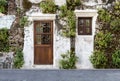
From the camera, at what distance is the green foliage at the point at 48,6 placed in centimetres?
1345

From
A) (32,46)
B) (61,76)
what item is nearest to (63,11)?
(32,46)

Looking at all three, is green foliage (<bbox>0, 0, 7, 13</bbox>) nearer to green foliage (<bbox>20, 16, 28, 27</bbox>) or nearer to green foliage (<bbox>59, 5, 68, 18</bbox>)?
green foliage (<bbox>20, 16, 28, 27</bbox>)

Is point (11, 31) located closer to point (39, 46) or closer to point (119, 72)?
point (39, 46)

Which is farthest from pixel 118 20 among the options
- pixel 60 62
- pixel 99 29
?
pixel 60 62

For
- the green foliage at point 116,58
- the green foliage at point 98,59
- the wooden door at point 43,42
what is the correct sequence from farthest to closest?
the wooden door at point 43,42 → the green foliage at point 98,59 → the green foliage at point 116,58

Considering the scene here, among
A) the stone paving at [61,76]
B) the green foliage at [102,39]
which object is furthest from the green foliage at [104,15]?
the stone paving at [61,76]

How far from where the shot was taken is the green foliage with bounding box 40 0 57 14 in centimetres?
1345

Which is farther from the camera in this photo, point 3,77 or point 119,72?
point 119,72

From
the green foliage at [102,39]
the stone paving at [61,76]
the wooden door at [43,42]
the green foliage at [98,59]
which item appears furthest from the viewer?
the wooden door at [43,42]

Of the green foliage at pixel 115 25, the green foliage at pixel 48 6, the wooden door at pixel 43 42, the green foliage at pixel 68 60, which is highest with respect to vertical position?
the green foliage at pixel 48 6

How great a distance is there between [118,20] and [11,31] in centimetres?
402

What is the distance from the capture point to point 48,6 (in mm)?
13461

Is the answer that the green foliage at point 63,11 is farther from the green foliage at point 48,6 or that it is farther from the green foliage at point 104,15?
the green foliage at point 104,15

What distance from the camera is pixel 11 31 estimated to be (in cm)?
1365
